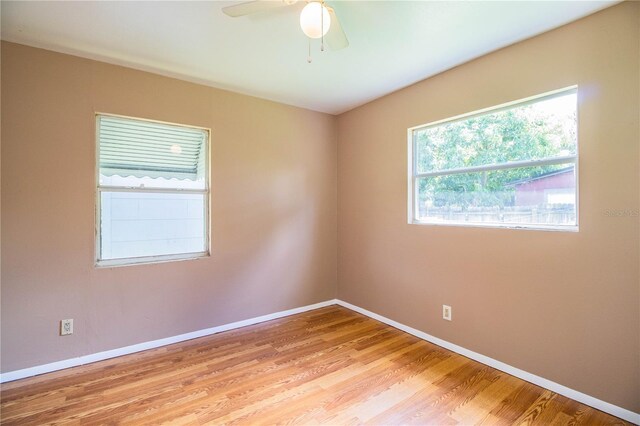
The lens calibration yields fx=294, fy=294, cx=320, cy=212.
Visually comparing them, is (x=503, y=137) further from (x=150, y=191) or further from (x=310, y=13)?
(x=150, y=191)

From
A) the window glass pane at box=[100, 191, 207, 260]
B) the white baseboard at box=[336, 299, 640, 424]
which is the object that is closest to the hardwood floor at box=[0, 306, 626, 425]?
the white baseboard at box=[336, 299, 640, 424]


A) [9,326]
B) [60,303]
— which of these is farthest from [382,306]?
[9,326]

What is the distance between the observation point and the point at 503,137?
7.73 ft

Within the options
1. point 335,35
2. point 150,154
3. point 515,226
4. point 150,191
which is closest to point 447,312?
point 515,226

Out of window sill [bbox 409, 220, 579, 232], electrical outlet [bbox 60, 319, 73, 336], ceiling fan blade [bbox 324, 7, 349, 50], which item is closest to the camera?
ceiling fan blade [bbox 324, 7, 349, 50]

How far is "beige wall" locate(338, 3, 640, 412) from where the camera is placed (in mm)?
1760

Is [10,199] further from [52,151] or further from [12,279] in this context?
[12,279]

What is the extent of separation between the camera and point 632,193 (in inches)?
68.0

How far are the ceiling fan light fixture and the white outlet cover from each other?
2424mm

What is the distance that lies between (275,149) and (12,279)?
2477mm

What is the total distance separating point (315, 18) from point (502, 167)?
5.90 feet

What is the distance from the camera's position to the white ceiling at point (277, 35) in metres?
1.84

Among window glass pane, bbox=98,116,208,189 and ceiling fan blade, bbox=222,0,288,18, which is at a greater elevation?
ceiling fan blade, bbox=222,0,288,18

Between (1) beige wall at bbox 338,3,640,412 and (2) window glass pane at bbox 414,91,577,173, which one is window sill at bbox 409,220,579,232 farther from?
(2) window glass pane at bbox 414,91,577,173
